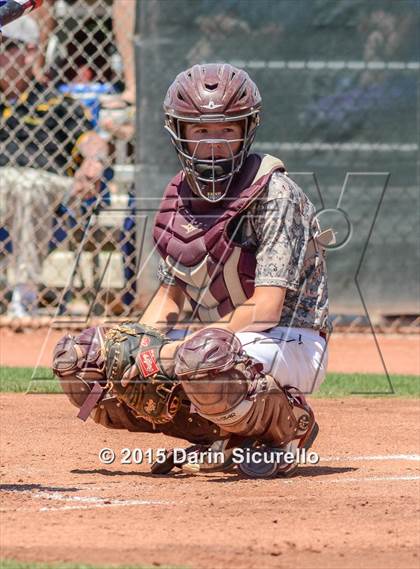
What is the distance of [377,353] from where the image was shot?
27.6 ft

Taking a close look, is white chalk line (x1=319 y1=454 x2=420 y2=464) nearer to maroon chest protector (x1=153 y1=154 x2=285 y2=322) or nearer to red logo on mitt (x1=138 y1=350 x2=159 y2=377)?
maroon chest protector (x1=153 y1=154 x2=285 y2=322)

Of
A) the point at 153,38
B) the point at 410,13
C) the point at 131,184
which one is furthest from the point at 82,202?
the point at 410,13

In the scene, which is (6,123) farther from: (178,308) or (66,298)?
(178,308)

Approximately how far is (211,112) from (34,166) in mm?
4800

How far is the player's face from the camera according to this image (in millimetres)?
4465

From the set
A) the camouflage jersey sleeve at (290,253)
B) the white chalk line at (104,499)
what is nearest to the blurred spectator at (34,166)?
the camouflage jersey sleeve at (290,253)

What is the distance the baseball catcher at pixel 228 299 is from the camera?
167 inches

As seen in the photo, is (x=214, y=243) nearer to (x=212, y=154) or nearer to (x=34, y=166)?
(x=212, y=154)

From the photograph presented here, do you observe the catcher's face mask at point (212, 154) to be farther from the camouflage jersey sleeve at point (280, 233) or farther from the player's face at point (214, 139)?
the camouflage jersey sleeve at point (280, 233)

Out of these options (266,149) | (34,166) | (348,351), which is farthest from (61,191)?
(348,351)

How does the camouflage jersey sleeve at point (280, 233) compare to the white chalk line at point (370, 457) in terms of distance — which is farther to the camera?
the white chalk line at point (370, 457)

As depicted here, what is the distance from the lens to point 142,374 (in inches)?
166

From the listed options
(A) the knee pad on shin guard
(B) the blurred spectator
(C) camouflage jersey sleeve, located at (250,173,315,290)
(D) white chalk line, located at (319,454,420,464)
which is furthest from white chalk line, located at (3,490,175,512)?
(B) the blurred spectator

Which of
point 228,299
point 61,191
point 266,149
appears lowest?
point 61,191
